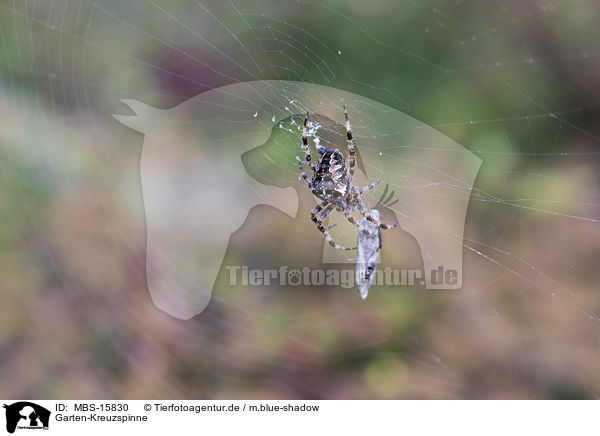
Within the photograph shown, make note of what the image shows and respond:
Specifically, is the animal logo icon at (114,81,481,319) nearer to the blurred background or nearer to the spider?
the blurred background

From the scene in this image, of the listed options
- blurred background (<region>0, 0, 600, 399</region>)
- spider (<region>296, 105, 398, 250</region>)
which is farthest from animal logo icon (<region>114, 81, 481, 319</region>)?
spider (<region>296, 105, 398, 250</region>)

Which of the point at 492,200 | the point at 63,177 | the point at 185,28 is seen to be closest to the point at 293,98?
the point at 185,28

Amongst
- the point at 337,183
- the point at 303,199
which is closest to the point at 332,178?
the point at 337,183

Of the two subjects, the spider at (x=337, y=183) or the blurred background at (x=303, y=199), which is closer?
the spider at (x=337, y=183)
